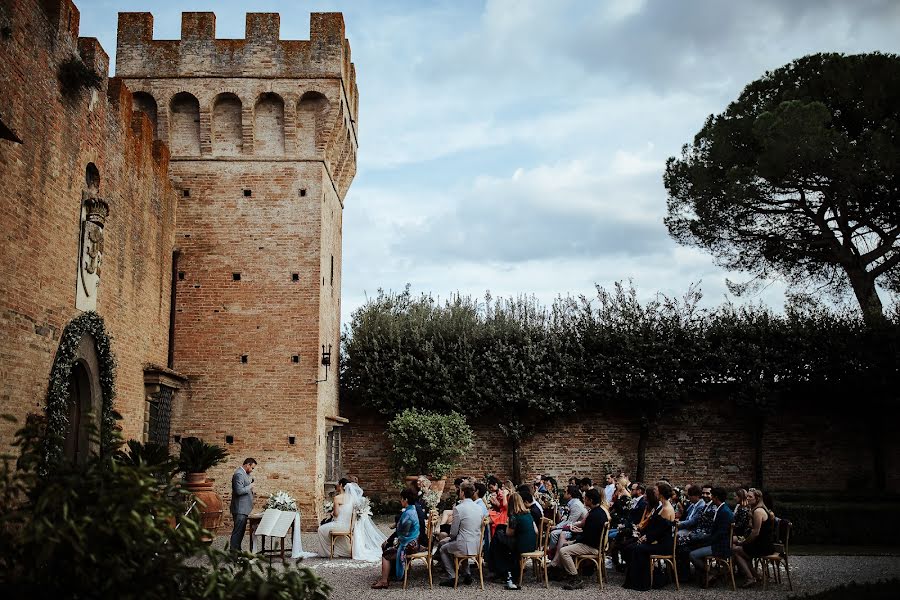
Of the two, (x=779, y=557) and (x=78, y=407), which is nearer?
(x=779, y=557)

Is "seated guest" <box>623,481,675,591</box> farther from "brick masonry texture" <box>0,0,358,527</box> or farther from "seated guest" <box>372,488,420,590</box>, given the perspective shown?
"brick masonry texture" <box>0,0,358,527</box>

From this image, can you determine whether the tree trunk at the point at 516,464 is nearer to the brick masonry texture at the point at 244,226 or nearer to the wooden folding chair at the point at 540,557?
the brick masonry texture at the point at 244,226

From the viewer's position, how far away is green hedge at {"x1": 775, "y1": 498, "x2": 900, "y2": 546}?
49.5 ft

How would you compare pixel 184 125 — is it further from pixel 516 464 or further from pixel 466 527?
pixel 516 464

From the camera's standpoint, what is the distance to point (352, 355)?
20.2 meters

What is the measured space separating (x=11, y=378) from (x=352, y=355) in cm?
1123

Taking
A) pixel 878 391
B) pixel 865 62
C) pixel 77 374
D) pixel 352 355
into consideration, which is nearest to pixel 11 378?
pixel 77 374

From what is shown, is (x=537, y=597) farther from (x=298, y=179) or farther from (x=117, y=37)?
(x=117, y=37)

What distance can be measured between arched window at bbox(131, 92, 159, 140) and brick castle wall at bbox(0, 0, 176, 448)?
6.84 ft

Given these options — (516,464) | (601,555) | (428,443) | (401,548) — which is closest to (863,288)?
(516,464)

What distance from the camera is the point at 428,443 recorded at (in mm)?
18906

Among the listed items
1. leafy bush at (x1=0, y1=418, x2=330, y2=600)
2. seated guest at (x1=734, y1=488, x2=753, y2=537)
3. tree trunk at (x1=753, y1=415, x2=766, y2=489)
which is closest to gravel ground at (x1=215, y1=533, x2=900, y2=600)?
seated guest at (x1=734, y1=488, x2=753, y2=537)

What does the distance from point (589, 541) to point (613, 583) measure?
73 centimetres

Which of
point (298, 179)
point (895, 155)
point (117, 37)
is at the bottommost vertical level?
point (298, 179)
